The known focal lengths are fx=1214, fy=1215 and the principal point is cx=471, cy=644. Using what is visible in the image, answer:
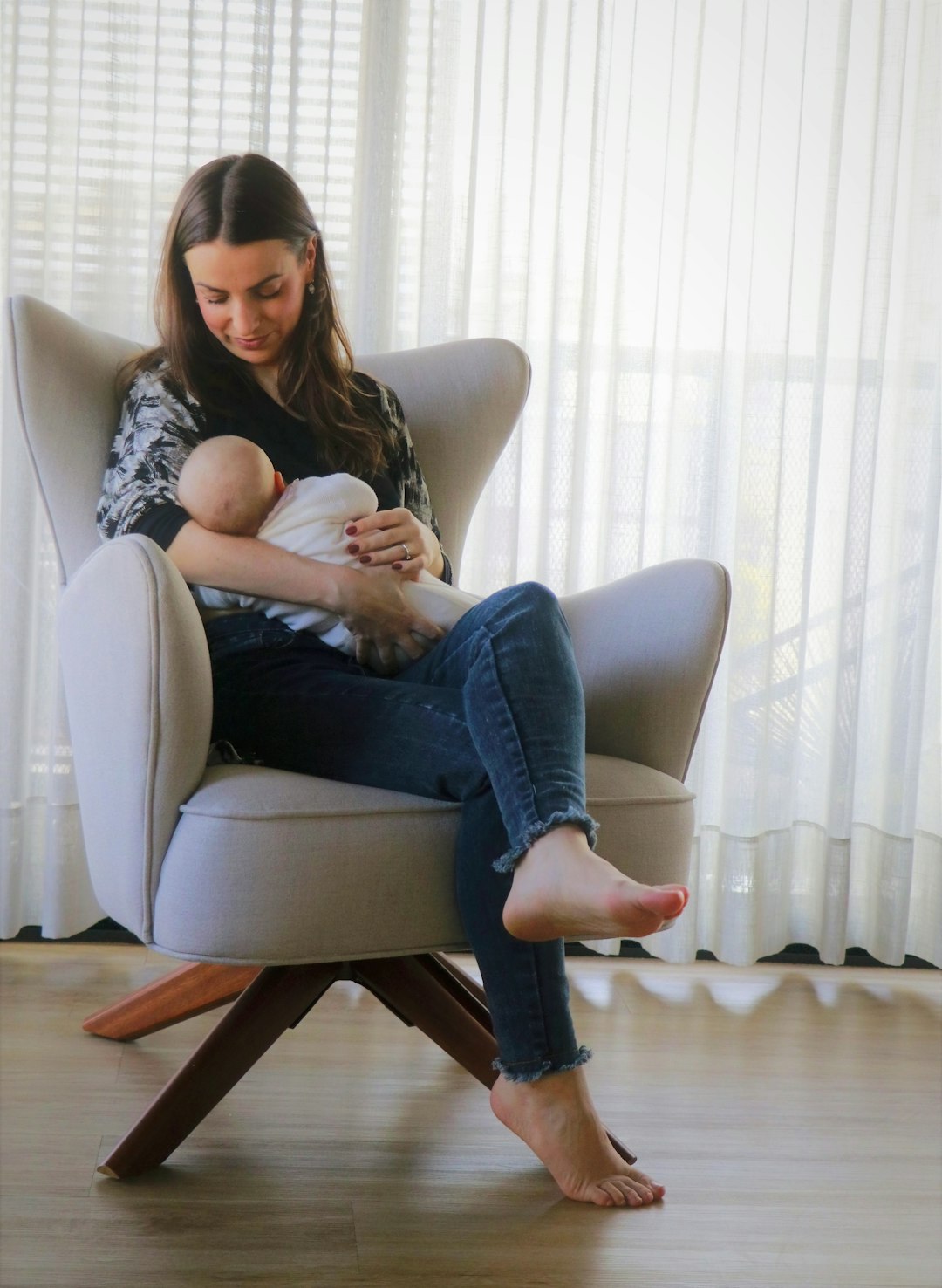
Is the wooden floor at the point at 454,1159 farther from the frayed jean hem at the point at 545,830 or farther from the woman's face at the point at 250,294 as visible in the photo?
the woman's face at the point at 250,294

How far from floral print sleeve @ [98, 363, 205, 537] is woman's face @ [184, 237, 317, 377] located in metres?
0.10

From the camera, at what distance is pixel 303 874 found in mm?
1138

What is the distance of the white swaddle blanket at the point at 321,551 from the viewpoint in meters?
1.41

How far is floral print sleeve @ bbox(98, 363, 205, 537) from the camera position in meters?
1.42

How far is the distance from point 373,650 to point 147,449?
363 mm

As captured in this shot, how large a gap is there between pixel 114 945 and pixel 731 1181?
1.19m

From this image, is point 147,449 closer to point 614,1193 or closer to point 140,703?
point 140,703

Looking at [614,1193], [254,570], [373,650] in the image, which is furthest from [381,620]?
[614,1193]

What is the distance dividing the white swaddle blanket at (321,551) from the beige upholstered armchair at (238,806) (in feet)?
0.61

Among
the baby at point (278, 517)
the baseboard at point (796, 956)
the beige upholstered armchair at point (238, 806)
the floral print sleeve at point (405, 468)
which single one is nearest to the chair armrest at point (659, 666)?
the beige upholstered armchair at point (238, 806)

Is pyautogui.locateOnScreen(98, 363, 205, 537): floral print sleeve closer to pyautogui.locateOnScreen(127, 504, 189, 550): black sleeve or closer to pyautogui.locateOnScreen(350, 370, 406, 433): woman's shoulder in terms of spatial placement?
pyautogui.locateOnScreen(127, 504, 189, 550): black sleeve

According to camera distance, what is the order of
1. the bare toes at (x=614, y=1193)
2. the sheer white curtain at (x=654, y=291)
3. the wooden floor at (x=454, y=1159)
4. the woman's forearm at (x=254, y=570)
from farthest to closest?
the sheer white curtain at (x=654, y=291) < the woman's forearm at (x=254, y=570) < the bare toes at (x=614, y=1193) < the wooden floor at (x=454, y=1159)

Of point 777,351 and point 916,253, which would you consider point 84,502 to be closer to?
point 777,351

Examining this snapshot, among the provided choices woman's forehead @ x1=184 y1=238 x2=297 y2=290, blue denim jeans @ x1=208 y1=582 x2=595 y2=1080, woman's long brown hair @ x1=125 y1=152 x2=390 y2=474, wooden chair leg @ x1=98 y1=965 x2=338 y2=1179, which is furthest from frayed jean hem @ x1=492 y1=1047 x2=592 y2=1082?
woman's forehead @ x1=184 y1=238 x2=297 y2=290
